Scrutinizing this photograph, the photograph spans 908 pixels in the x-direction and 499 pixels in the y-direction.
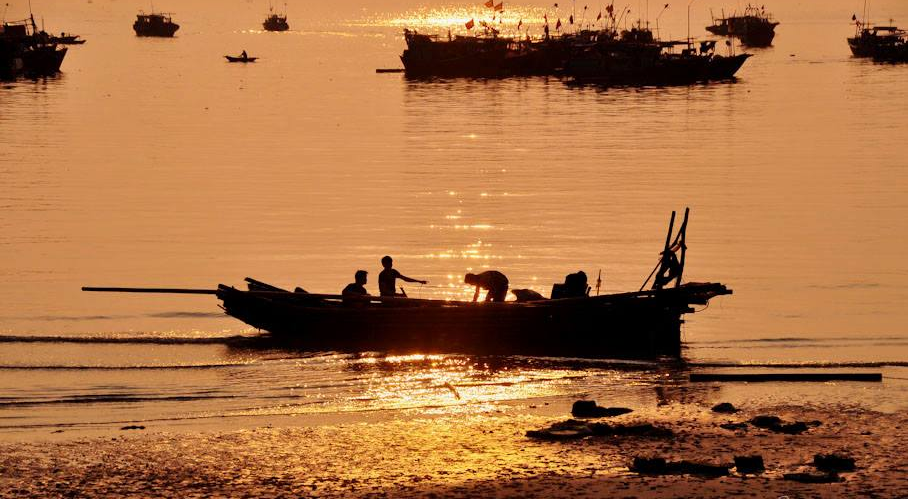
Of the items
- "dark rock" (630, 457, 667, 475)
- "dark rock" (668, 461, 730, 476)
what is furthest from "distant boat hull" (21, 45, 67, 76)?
"dark rock" (668, 461, 730, 476)

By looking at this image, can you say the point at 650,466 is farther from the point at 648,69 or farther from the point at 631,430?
the point at 648,69

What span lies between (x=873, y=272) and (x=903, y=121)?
42830 mm

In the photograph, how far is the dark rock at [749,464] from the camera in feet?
46.8

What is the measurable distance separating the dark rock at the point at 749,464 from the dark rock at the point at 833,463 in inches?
22.6

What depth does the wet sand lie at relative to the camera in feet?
45.7

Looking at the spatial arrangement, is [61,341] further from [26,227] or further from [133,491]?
[26,227]

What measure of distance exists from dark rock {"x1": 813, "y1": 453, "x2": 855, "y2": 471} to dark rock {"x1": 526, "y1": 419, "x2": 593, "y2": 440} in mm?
2723

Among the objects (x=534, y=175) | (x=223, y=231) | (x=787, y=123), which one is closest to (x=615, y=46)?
(x=787, y=123)

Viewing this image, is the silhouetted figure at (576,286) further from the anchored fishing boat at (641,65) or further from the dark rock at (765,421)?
the anchored fishing boat at (641,65)

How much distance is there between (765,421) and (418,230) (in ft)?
67.2

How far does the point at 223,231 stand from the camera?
36.1 metres

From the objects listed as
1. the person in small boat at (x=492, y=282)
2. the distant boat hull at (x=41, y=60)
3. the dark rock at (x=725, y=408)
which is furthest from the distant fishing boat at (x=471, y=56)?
the dark rock at (x=725, y=408)

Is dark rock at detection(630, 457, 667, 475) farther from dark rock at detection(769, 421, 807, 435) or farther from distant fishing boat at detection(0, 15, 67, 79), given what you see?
distant fishing boat at detection(0, 15, 67, 79)

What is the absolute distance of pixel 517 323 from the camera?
2144 cm
